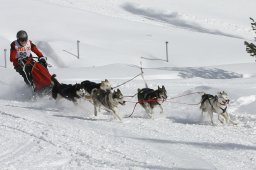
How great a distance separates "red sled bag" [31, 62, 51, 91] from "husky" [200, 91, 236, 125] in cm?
405

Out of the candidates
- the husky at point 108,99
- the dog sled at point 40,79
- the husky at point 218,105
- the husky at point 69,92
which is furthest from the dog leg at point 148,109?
the dog sled at point 40,79

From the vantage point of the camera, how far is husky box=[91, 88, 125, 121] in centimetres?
992

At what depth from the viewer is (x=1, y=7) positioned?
3111cm

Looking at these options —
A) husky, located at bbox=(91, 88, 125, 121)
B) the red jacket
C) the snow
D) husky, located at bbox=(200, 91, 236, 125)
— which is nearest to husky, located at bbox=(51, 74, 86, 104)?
the snow

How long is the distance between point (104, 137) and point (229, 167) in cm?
226

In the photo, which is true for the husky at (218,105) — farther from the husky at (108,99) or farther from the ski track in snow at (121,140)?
the husky at (108,99)

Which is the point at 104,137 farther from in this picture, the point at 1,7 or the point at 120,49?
the point at 1,7

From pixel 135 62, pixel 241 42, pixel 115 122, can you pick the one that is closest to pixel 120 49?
pixel 135 62

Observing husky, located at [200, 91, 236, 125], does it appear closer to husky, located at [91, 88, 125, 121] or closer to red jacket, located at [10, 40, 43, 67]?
husky, located at [91, 88, 125, 121]

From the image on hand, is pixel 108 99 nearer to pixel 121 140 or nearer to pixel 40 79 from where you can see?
pixel 121 140

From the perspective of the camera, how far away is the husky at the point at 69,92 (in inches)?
437

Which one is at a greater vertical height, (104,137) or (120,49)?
(120,49)

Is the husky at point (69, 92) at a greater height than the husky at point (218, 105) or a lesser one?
greater

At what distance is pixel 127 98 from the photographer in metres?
12.8
